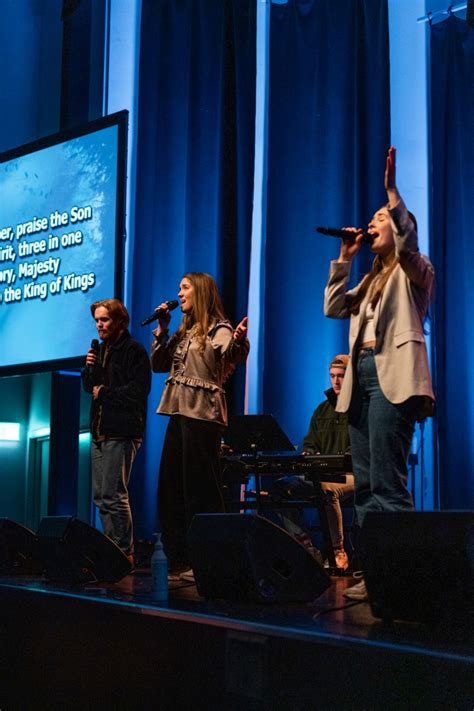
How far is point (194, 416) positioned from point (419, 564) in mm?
1631

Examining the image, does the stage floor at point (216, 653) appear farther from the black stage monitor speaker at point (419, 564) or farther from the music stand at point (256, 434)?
the music stand at point (256, 434)

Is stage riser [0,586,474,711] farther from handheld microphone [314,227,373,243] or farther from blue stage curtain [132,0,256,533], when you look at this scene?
blue stage curtain [132,0,256,533]

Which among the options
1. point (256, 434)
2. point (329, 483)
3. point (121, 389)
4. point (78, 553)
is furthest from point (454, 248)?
point (78, 553)

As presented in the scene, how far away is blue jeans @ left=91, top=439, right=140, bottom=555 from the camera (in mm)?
3896

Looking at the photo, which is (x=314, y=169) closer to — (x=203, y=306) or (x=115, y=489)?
(x=203, y=306)

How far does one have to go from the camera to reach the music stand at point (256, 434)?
4719mm

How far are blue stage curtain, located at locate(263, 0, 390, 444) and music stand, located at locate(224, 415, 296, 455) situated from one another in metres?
0.85

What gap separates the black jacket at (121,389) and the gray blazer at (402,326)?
4.57 ft

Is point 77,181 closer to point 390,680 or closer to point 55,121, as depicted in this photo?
point 55,121

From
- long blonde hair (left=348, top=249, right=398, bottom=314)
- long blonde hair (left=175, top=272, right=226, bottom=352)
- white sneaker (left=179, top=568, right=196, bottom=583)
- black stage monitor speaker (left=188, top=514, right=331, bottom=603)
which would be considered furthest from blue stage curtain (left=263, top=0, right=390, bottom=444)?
black stage monitor speaker (left=188, top=514, right=331, bottom=603)

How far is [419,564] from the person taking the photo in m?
2.16

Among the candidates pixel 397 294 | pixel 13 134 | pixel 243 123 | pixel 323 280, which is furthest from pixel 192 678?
pixel 13 134

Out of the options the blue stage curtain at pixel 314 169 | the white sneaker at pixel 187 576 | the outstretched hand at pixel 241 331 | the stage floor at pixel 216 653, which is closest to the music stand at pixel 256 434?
the blue stage curtain at pixel 314 169

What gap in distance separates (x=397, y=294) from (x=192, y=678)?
4.41 feet
